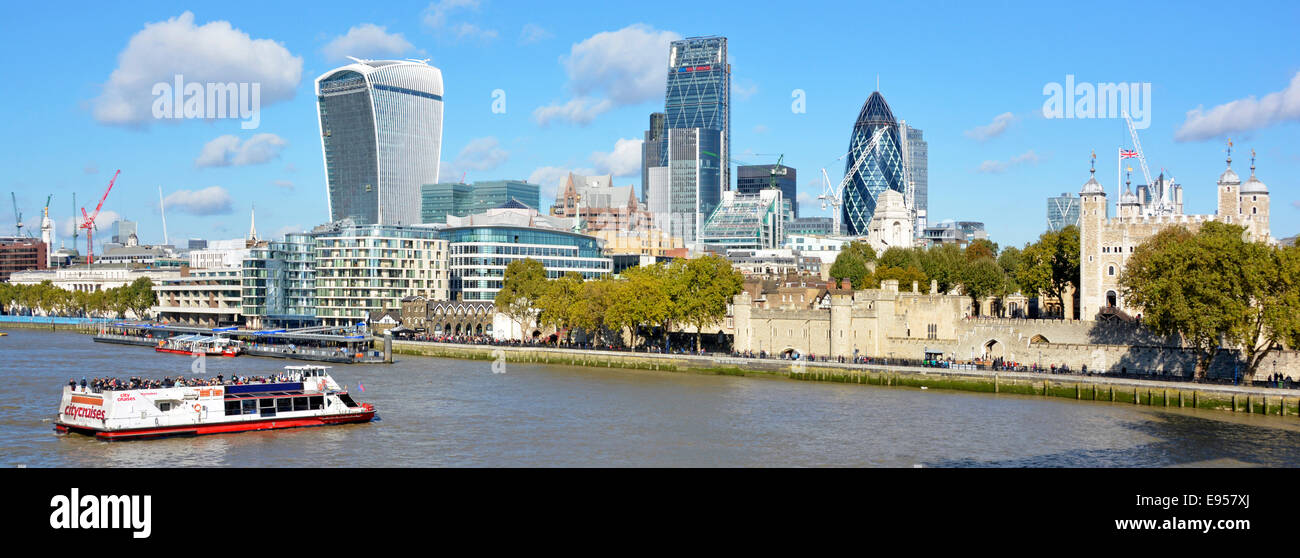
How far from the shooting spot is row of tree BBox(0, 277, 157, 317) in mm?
149375

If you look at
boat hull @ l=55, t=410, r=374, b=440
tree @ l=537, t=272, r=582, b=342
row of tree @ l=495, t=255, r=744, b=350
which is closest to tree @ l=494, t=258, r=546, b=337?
tree @ l=537, t=272, r=582, b=342

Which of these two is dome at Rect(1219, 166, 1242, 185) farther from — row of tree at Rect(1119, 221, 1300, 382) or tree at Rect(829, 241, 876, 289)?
tree at Rect(829, 241, 876, 289)

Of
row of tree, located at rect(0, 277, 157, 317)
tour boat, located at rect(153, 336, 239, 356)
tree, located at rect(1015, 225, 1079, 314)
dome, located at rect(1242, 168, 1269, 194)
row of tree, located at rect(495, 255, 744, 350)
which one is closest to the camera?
dome, located at rect(1242, 168, 1269, 194)

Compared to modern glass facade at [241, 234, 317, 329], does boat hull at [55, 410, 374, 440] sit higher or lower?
lower

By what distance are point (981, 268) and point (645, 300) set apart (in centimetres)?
3015

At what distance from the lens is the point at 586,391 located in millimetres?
58312

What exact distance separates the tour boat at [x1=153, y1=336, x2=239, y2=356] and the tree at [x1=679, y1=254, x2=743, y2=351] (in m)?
38.0

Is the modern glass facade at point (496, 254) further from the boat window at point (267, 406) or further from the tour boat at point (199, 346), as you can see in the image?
the boat window at point (267, 406)

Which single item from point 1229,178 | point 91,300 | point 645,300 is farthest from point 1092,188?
point 91,300

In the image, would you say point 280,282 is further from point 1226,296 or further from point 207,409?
point 1226,296

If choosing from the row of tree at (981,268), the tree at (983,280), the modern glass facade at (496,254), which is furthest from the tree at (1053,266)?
the modern glass facade at (496,254)
